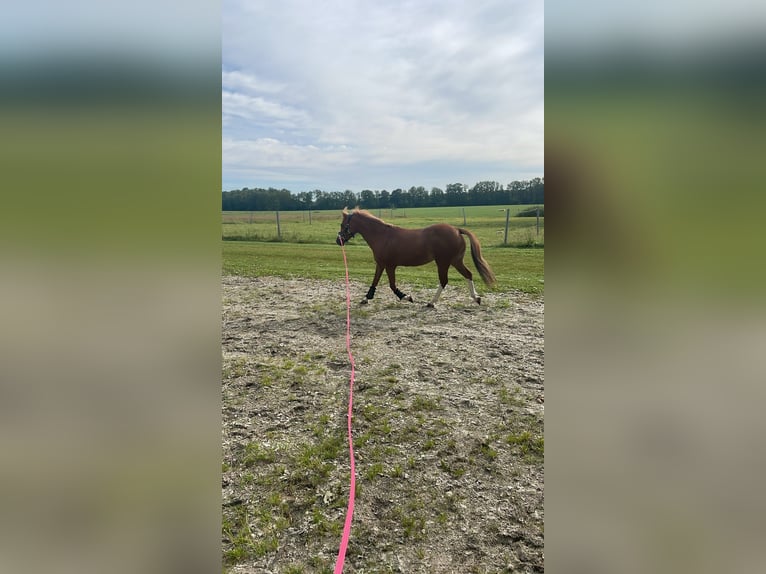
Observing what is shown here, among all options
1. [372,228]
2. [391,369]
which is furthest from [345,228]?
[391,369]

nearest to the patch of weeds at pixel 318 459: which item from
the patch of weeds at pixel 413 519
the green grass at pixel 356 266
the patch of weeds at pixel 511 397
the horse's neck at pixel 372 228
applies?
the patch of weeds at pixel 413 519

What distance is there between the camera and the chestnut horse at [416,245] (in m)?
7.08

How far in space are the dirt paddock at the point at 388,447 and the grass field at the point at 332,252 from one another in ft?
6.91

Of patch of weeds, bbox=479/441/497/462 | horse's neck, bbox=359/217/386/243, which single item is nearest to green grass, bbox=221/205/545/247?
horse's neck, bbox=359/217/386/243

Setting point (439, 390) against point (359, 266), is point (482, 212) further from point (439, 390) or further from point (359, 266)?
point (439, 390)

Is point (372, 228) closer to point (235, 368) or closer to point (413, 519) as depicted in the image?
point (235, 368)

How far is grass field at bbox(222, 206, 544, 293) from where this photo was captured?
9.84m

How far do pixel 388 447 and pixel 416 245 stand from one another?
4713mm

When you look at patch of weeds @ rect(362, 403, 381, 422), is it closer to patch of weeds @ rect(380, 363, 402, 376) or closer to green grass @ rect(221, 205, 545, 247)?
patch of weeds @ rect(380, 363, 402, 376)

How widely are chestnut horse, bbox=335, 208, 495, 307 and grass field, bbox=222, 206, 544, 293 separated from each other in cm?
143

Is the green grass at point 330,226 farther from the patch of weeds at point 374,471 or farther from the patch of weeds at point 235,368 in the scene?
the patch of weeds at point 374,471
